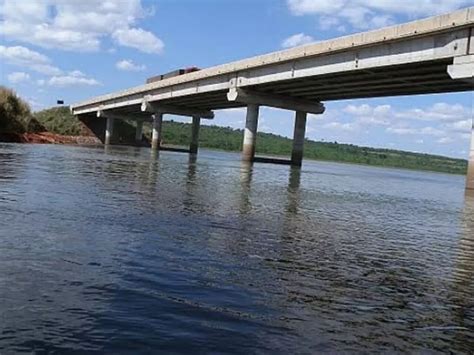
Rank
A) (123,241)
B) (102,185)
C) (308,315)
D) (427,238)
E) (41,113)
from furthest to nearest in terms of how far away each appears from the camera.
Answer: (41,113) → (102,185) → (427,238) → (123,241) → (308,315)

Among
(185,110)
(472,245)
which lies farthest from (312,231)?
(185,110)

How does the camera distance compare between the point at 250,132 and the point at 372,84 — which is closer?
the point at 372,84

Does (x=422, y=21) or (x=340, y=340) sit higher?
(x=422, y=21)

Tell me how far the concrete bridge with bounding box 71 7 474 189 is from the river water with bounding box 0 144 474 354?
25419 mm

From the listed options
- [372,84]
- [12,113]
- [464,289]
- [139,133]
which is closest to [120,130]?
[139,133]

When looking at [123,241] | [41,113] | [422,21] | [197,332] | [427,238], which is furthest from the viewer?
[41,113]

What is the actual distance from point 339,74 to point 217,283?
45077 mm

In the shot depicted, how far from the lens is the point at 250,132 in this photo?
70188 millimetres

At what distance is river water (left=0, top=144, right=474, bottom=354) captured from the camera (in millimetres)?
5531

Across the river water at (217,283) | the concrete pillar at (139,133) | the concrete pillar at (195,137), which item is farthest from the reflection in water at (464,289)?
the concrete pillar at (139,133)

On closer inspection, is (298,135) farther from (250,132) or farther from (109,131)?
(109,131)

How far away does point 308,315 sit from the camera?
21.3ft

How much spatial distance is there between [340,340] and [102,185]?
1656cm

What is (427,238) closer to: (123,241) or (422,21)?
(123,241)
